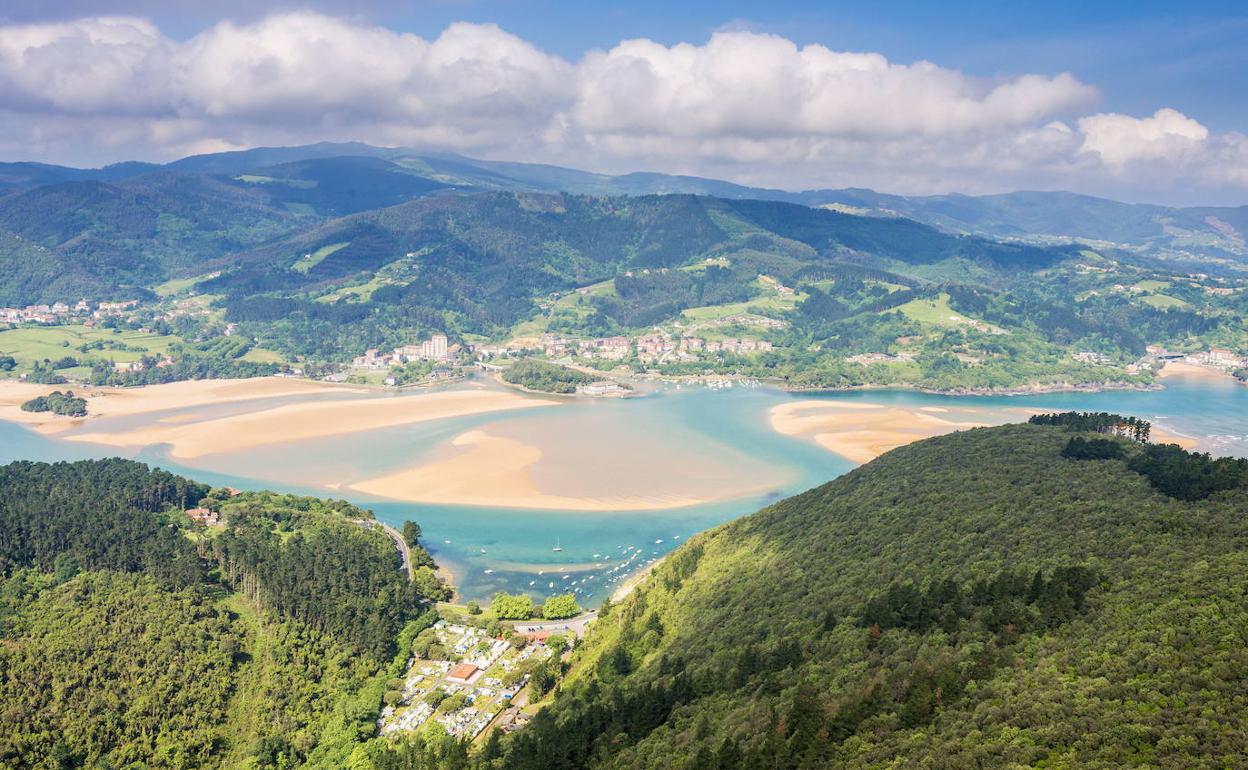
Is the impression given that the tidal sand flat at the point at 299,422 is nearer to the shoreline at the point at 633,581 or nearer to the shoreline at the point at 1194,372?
the shoreline at the point at 633,581

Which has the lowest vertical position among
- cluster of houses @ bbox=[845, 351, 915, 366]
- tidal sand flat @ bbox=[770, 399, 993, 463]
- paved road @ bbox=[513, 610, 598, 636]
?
paved road @ bbox=[513, 610, 598, 636]

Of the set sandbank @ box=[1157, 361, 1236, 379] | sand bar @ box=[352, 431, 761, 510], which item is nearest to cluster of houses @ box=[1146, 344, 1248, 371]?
sandbank @ box=[1157, 361, 1236, 379]

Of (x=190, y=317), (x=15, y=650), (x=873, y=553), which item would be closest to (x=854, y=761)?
(x=873, y=553)

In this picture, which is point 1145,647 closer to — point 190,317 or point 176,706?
point 176,706

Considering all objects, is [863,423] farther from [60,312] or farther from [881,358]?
Result: [60,312]

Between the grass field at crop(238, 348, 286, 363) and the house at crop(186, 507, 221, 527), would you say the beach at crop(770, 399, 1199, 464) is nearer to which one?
the house at crop(186, 507, 221, 527)
